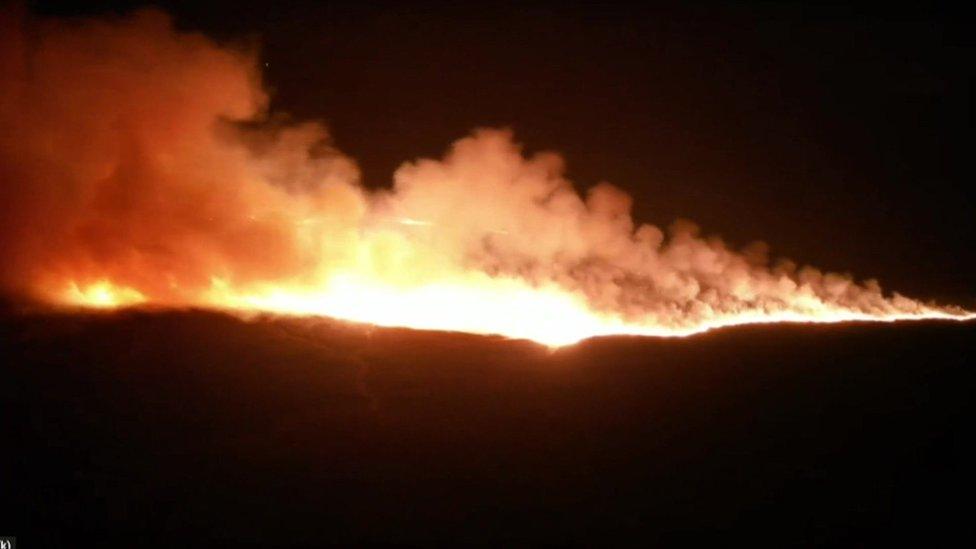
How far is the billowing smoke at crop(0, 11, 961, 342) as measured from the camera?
10.3 m

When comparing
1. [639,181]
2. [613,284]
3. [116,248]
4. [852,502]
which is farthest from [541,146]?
[852,502]

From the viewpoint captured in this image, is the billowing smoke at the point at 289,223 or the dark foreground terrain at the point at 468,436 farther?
the billowing smoke at the point at 289,223

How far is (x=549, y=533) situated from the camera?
19.2 feet

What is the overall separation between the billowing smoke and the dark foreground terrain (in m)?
1.42

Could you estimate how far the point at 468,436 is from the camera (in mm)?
6816

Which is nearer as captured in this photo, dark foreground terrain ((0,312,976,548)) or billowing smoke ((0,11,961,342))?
dark foreground terrain ((0,312,976,548))

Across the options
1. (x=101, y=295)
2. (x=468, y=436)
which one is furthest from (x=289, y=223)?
(x=468, y=436)

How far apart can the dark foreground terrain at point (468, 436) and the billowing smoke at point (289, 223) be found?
56.0 inches

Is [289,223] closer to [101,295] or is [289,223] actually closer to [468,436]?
[101,295]

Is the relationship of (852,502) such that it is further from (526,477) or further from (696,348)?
(526,477)

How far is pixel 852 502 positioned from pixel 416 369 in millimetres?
4586

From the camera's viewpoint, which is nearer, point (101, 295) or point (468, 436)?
point (468, 436)

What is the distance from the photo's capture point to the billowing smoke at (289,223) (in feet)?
33.9

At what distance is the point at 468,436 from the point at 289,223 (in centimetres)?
562
